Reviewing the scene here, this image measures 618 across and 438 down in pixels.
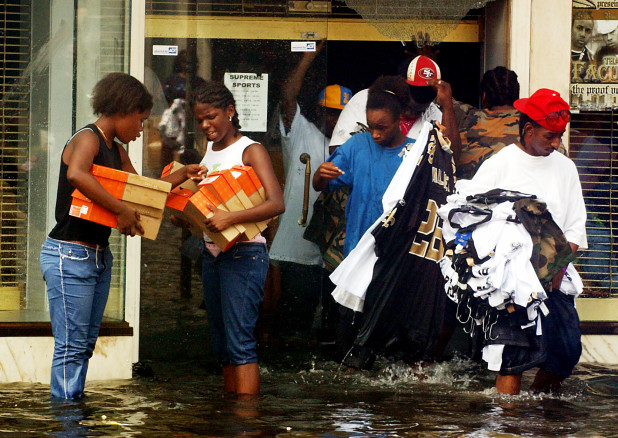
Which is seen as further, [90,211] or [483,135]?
[483,135]

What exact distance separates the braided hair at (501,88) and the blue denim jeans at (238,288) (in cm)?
227

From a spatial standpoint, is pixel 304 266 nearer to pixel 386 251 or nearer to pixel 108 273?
pixel 386 251

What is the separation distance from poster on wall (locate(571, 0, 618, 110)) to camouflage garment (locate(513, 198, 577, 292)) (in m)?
2.16

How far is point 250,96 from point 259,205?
5.73ft

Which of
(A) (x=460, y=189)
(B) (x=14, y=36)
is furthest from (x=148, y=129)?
(A) (x=460, y=189)

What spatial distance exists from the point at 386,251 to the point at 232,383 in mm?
1371

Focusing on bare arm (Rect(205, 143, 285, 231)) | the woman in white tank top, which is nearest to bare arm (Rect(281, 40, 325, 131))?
the woman in white tank top

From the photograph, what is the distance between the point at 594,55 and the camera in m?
8.31

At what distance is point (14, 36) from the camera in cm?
760

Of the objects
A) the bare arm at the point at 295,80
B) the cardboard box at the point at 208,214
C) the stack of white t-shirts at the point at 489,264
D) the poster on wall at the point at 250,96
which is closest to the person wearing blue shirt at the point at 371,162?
the bare arm at the point at 295,80

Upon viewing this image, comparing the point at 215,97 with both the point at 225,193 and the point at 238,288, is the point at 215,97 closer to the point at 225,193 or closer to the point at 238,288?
the point at 225,193

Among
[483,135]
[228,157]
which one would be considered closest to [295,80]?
[483,135]

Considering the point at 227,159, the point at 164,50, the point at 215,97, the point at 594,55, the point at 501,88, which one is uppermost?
the point at 594,55

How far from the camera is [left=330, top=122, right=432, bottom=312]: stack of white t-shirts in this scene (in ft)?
23.5
